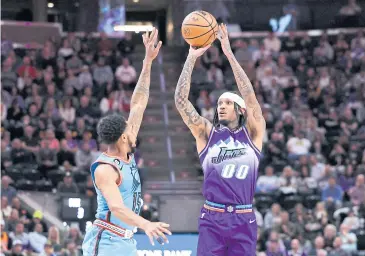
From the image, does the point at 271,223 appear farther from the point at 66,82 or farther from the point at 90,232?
the point at 90,232

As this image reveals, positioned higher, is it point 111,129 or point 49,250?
point 111,129

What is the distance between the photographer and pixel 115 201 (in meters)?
7.13

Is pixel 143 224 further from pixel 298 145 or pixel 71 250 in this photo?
pixel 298 145

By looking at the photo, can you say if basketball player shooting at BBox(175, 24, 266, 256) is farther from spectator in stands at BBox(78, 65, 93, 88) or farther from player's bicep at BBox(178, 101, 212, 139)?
spectator in stands at BBox(78, 65, 93, 88)

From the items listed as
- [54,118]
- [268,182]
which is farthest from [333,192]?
[54,118]

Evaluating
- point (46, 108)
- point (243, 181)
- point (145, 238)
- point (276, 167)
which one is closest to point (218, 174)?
point (243, 181)

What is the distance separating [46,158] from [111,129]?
12.3m

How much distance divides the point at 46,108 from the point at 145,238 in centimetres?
780

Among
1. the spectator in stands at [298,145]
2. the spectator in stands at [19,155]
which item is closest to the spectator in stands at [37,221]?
the spectator in stands at [19,155]

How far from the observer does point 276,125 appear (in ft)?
68.9

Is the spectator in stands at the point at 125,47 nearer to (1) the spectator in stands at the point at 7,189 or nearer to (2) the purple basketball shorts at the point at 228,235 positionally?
(1) the spectator in stands at the point at 7,189

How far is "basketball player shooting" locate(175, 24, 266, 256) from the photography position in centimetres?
881

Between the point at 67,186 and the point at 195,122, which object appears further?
the point at 67,186

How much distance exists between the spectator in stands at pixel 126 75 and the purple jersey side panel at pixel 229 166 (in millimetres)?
13911
